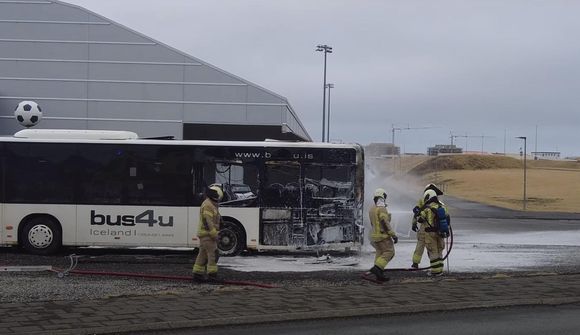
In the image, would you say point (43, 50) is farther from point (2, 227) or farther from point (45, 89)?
point (2, 227)

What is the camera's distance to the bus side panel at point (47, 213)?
1464 centimetres

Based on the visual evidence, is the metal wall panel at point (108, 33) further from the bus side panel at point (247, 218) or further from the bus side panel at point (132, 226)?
the bus side panel at point (247, 218)

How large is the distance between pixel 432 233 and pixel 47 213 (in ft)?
26.6

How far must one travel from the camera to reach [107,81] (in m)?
33.5

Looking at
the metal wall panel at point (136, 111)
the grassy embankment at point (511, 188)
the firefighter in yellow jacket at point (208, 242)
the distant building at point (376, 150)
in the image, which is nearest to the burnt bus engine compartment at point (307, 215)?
the firefighter in yellow jacket at point (208, 242)

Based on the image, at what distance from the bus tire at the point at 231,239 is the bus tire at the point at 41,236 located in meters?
3.46

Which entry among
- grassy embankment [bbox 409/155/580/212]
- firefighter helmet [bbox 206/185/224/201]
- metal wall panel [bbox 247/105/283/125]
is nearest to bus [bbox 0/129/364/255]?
firefighter helmet [bbox 206/185/224/201]

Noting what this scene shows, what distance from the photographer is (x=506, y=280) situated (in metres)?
11.4

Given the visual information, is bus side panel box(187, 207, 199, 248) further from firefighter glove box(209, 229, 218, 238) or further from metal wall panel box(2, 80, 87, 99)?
metal wall panel box(2, 80, 87, 99)

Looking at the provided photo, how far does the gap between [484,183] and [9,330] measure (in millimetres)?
70843

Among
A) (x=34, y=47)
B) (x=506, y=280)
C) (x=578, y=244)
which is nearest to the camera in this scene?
(x=506, y=280)

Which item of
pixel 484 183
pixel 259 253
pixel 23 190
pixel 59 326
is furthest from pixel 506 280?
pixel 484 183

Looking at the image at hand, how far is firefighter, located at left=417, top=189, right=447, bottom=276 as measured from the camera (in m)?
12.0

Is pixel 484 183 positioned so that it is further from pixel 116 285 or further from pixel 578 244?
pixel 116 285
